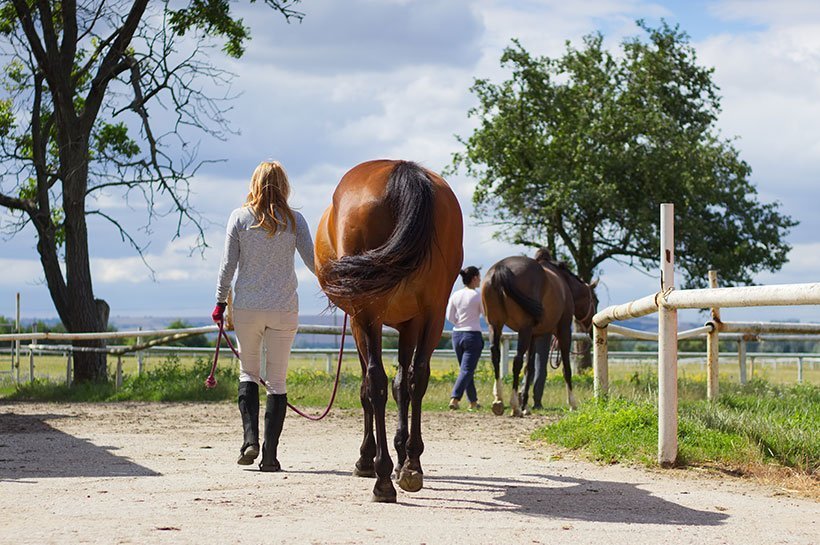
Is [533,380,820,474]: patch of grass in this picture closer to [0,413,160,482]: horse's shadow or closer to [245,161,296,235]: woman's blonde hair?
[245,161,296,235]: woman's blonde hair

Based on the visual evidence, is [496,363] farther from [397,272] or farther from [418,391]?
[397,272]

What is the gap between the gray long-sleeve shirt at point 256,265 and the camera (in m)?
7.54

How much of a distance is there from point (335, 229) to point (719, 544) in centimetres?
324

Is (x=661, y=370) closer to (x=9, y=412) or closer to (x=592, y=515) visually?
(x=592, y=515)

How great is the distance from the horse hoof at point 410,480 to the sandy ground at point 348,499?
0.27 feet

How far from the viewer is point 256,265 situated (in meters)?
7.57

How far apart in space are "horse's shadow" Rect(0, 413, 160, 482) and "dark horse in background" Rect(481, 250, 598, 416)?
5.45 metres

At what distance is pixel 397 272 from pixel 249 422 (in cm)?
227

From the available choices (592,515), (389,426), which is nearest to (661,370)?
(592,515)

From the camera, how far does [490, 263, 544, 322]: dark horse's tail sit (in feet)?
43.7

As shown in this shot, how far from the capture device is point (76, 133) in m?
18.8

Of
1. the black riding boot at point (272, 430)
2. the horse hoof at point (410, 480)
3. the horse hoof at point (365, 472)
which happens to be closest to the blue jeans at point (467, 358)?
the black riding boot at point (272, 430)

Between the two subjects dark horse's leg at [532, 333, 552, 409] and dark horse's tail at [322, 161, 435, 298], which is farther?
dark horse's leg at [532, 333, 552, 409]

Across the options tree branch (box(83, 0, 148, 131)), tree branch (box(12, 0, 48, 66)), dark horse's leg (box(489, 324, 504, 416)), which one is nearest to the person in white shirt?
dark horse's leg (box(489, 324, 504, 416))
